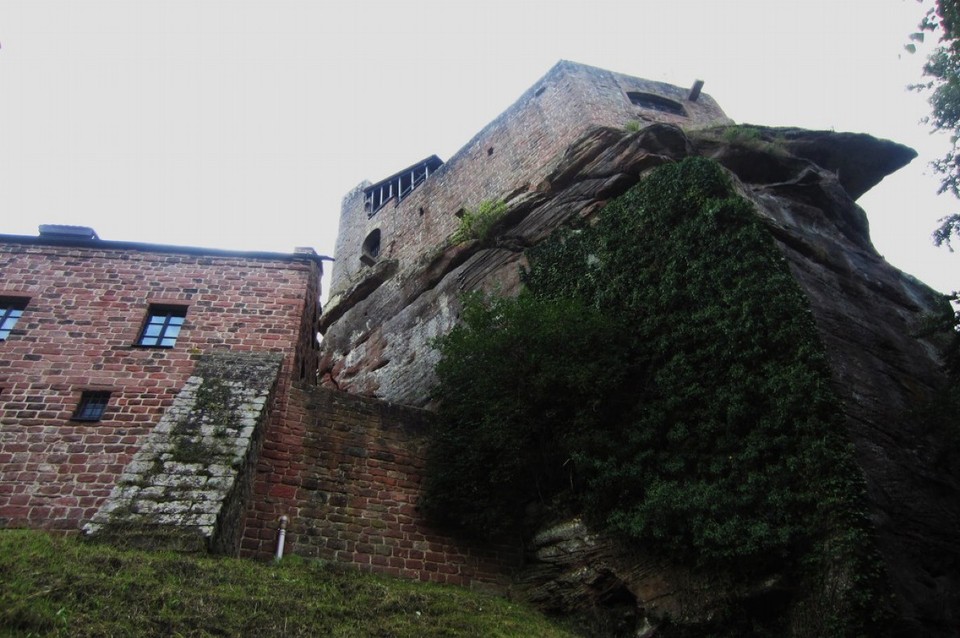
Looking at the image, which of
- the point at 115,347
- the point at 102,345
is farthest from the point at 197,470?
the point at 102,345

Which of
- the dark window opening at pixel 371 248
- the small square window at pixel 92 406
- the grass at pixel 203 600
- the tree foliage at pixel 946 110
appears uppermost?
the dark window opening at pixel 371 248

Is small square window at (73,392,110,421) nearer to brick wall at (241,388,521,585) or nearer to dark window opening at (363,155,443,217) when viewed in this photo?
brick wall at (241,388,521,585)

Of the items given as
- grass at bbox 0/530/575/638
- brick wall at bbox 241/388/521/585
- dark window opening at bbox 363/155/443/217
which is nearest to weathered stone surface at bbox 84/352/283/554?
grass at bbox 0/530/575/638

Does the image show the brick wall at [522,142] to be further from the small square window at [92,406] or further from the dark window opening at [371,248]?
the small square window at [92,406]

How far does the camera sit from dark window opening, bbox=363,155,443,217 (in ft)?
84.0

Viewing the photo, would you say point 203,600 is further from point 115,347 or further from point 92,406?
point 115,347

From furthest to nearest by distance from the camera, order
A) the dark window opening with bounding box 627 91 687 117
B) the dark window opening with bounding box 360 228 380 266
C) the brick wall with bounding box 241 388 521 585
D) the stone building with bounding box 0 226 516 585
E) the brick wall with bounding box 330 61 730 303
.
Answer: the dark window opening with bounding box 360 228 380 266
the dark window opening with bounding box 627 91 687 117
the brick wall with bounding box 330 61 730 303
the brick wall with bounding box 241 388 521 585
the stone building with bounding box 0 226 516 585

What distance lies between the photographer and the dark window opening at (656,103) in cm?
2036

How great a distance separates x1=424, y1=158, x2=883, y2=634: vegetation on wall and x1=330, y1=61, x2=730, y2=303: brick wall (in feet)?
21.3

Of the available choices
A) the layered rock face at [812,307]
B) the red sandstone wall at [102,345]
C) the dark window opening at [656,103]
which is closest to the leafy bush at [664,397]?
the layered rock face at [812,307]

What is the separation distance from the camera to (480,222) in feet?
54.3

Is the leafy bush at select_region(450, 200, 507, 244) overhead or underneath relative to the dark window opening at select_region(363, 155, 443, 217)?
underneath

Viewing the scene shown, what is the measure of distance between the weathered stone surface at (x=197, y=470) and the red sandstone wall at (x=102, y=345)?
34.4 inches

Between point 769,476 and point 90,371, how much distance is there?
942 cm
